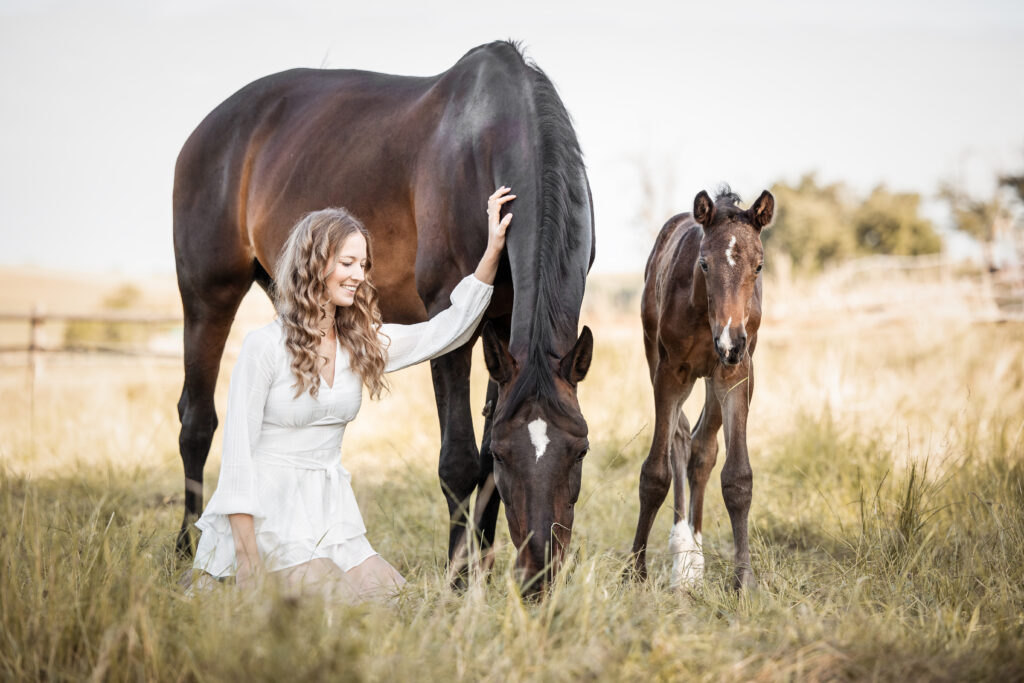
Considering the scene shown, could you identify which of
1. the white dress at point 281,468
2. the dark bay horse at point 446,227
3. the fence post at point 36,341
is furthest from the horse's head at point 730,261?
the fence post at point 36,341

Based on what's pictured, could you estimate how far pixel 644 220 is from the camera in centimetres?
1622

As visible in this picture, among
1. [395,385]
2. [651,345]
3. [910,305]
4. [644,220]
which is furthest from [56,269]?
[651,345]

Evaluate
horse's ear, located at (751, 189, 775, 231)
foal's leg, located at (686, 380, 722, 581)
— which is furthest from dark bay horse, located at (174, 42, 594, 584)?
foal's leg, located at (686, 380, 722, 581)

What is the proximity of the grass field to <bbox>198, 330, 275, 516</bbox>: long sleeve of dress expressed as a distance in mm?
352

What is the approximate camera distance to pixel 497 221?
3.14m

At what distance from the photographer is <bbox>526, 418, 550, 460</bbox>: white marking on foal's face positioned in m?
2.49

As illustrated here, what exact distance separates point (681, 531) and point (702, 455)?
53cm

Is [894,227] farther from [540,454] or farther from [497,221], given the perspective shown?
[540,454]

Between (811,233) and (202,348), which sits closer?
(202,348)

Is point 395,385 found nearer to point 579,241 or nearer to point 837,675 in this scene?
point 579,241

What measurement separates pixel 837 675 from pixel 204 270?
4.15m

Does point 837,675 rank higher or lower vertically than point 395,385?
higher

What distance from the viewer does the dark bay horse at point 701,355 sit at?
11.0ft

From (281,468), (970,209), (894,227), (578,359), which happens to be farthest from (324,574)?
(894,227)
